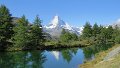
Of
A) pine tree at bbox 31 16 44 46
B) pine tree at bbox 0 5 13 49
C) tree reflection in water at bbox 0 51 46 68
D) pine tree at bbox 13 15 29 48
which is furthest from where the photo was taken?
pine tree at bbox 31 16 44 46

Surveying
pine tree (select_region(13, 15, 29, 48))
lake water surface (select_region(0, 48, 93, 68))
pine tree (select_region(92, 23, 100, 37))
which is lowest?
lake water surface (select_region(0, 48, 93, 68))

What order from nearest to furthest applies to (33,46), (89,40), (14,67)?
(14,67) < (33,46) < (89,40)

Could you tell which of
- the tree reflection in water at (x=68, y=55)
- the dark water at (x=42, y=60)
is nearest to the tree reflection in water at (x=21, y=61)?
the dark water at (x=42, y=60)

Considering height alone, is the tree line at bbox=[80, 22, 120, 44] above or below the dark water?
above

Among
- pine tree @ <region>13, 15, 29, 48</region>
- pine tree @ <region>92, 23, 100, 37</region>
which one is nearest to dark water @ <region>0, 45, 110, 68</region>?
pine tree @ <region>13, 15, 29, 48</region>

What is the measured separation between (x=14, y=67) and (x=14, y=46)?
48888mm

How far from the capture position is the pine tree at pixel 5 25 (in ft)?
309

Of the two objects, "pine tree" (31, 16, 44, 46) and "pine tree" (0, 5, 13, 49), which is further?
"pine tree" (31, 16, 44, 46)

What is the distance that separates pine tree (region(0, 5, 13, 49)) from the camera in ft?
309

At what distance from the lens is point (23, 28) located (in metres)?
98.6

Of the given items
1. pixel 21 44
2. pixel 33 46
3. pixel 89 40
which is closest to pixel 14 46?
pixel 21 44

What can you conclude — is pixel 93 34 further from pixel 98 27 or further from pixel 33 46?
pixel 33 46

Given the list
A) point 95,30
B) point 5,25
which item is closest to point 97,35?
point 95,30

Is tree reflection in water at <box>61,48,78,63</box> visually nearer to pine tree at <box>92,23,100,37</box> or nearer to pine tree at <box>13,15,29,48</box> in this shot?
pine tree at <box>13,15,29,48</box>
